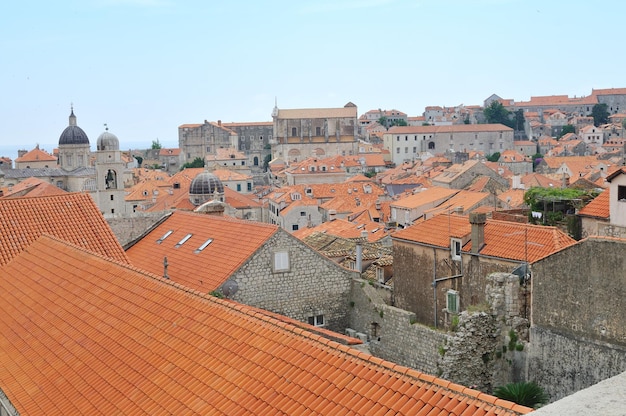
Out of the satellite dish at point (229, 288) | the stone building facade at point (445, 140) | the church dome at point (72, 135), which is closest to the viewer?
the satellite dish at point (229, 288)

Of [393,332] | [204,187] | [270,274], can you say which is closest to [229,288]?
[270,274]

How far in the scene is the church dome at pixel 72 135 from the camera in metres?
96.2

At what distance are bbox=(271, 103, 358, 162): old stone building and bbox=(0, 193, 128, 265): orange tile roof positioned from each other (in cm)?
12167

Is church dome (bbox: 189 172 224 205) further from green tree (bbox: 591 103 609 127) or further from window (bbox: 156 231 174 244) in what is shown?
green tree (bbox: 591 103 609 127)

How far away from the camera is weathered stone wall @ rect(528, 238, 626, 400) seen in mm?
14016

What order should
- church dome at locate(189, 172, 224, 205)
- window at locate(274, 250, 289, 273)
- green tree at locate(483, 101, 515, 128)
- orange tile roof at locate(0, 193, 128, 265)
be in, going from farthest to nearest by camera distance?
green tree at locate(483, 101, 515, 128)
church dome at locate(189, 172, 224, 205)
orange tile roof at locate(0, 193, 128, 265)
window at locate(274, 250, 289, 273)

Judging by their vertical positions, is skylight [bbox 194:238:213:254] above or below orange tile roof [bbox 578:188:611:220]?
below

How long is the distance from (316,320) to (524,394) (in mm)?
6783

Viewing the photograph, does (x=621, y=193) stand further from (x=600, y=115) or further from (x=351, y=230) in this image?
(x=600, y=115)

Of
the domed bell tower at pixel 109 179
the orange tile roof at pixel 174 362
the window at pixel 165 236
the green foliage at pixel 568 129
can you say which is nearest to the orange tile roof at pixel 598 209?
the window at pixel 165 236

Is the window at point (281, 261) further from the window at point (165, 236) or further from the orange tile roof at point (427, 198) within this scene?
the orange tile roof at point (427, 198)

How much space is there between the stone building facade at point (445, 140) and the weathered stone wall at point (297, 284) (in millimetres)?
127820

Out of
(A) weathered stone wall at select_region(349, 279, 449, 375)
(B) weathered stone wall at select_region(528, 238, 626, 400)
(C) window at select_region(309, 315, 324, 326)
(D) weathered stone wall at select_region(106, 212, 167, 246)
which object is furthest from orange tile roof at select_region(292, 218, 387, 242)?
(B) weathered stone wall at select_region(528, 238, 626, 400)

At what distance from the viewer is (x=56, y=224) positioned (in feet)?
67.7
